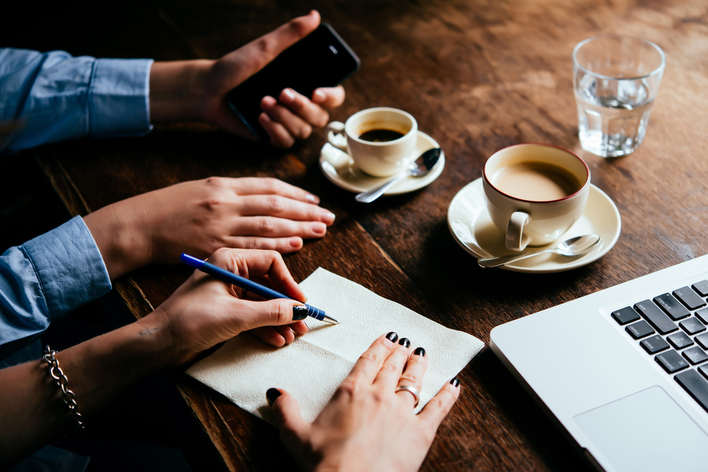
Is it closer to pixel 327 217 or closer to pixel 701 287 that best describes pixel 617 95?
pixel 701 287

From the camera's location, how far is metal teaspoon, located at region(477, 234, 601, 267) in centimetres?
79

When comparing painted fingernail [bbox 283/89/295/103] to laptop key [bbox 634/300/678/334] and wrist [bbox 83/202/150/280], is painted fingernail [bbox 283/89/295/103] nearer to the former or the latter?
wrist [bbox 83/202/150/280]

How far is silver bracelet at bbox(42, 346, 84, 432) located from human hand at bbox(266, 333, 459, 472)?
277mm

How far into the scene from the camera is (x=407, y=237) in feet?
2.96

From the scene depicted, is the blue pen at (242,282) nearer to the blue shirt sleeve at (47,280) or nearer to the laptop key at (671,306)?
the blue shirt sleeve at (47,280)

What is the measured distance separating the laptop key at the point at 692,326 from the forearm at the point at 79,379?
0.69 meters

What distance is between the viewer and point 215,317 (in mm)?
681

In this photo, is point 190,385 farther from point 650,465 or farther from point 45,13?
point 45,13

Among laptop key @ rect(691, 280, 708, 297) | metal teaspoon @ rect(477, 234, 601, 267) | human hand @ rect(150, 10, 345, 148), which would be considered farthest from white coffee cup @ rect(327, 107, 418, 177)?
laptop key @ rect(691, 280, 708, 297)

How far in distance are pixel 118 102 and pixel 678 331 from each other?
1.19 meters

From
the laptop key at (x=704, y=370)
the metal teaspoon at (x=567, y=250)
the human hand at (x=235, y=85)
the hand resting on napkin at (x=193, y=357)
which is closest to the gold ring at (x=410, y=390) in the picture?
the hand resting on napkin at (x=193, y=357)

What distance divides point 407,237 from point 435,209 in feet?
0.32

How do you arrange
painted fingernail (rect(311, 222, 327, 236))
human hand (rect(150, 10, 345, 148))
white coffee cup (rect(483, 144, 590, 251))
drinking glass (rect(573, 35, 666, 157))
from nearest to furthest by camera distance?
white coffee cup (rect(483, 144, 590, 251)), painted fingernail (rect(311, 222, 327, 236)), drinking glass (rect(573, 35, 666, 157)), human hand (rect(150, 10, 345, 148))

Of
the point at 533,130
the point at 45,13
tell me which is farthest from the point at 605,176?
the point at 45,13
